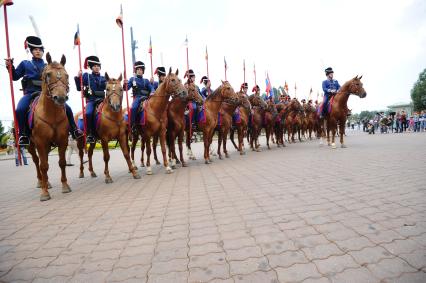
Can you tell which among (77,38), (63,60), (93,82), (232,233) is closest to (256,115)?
(93,82)

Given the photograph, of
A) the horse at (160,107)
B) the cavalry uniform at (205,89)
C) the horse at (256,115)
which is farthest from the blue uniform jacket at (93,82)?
the horse at (256,115)

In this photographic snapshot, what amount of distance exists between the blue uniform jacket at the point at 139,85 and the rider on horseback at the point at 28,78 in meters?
2.62

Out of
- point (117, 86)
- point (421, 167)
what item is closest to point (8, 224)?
point (117, 86)

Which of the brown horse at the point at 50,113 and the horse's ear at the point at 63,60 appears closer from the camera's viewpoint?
the brown horse at the point at 50,113

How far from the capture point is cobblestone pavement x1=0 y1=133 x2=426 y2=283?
2.49 meters

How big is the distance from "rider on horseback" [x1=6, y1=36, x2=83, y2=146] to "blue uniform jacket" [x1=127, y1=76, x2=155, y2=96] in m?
2.62

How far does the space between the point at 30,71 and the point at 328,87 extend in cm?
1214

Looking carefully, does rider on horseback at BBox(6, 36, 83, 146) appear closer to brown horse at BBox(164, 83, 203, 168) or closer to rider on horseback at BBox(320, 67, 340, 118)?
brown horse at BBox(164, 83, 203, 168)

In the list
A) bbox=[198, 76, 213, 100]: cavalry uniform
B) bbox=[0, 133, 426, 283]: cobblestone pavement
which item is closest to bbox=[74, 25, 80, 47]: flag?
bbox=[0, 133, 426, 283]: cobblestone pavement

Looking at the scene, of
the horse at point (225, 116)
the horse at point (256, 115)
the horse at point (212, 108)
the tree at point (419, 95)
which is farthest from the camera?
the tree at point (419, 95)

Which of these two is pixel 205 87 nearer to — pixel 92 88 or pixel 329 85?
pixel 92 88

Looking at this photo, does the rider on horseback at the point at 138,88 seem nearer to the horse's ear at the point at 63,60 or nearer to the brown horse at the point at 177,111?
the brown horse at the point at 177,111

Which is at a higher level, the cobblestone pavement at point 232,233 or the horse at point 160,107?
the horse at point 160,107

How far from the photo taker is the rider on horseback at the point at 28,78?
632 cm
